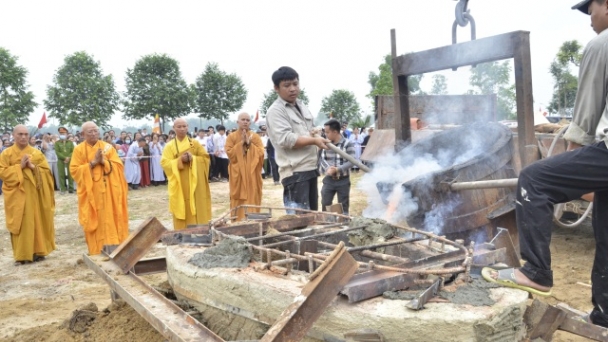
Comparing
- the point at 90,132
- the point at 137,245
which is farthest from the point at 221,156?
the point at 137,245

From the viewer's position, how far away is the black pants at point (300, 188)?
4965 mm

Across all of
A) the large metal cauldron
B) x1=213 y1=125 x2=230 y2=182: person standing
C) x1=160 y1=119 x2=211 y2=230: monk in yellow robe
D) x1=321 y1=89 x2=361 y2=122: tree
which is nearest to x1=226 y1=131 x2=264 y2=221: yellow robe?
x1=160 y1=119 x2=211 y2=230: monk in yellow robe

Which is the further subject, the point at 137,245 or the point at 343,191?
the point at 343,191

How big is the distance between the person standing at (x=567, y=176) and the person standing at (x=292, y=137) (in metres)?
2.54

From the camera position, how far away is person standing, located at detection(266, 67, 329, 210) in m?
4.82

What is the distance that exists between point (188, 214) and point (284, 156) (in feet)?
9.98

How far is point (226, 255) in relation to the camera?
294 centimetres

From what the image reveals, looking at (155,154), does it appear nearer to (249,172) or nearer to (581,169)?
(249,172)

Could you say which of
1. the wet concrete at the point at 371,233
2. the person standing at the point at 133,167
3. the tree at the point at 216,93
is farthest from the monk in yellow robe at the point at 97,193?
the tree at the point at 216,93

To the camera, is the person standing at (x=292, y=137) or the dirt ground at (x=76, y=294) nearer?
the dirt ground at (x=76, y=294)

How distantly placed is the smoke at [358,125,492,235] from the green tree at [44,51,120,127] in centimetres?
2533

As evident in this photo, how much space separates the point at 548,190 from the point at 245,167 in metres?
5.90

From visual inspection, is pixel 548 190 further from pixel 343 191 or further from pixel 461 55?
pixel 343 191

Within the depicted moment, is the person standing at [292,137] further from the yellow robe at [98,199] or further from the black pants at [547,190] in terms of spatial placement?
the yellow robe at [98,199]
